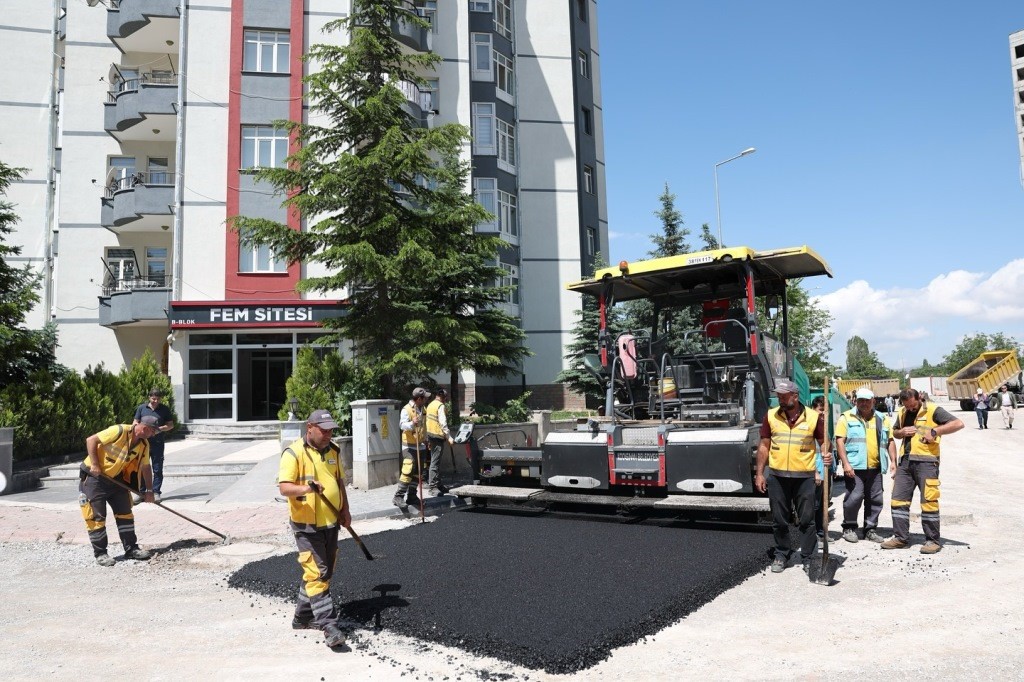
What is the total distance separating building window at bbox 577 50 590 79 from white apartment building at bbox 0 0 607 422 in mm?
1266

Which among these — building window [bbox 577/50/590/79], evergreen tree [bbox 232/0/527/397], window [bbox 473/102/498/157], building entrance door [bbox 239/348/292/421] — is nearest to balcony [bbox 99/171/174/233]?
building entrance door [bbox 239/348/292/421]

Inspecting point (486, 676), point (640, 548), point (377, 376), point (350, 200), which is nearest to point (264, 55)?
point (350, 200)

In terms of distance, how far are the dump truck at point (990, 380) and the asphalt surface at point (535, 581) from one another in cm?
3388

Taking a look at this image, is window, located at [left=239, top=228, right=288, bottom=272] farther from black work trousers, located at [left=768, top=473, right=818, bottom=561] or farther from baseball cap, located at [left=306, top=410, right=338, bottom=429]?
black work trousers, located at [left=768, top=473, right=818, bottom=561]

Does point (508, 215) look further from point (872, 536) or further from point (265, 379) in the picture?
point (872, 536)

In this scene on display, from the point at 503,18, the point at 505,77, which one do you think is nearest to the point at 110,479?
the point at 505,77

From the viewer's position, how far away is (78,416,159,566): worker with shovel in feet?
25.3

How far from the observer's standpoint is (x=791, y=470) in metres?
6.67

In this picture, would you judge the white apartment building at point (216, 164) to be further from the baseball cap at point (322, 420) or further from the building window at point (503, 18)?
the baseball cap at point (322, 420)

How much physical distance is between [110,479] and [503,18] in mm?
27497

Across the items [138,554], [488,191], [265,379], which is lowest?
[138,554]

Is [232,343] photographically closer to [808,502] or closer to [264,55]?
[264,55]

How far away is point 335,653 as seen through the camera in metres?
4.83

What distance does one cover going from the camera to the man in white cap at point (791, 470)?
6617mm
